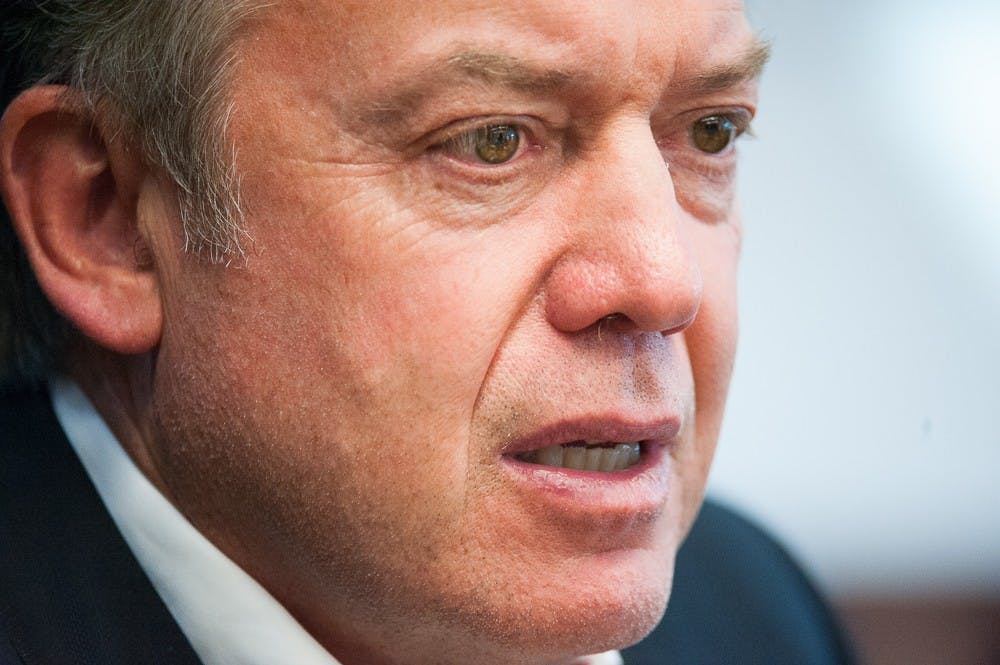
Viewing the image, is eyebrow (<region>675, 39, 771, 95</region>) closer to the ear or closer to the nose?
the nose

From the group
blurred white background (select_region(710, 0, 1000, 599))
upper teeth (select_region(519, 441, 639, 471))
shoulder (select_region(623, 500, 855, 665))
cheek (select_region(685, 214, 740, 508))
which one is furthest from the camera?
blurred white background (select_region(710, 0, 1000, 599))

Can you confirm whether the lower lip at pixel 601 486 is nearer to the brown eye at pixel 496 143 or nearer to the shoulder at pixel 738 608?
the brown eye at pixel 496 143

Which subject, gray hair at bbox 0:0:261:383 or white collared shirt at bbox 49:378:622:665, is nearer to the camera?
gray hair at bbox 0:0:261:383

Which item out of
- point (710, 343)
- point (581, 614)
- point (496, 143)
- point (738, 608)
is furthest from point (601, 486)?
point (738, 608)

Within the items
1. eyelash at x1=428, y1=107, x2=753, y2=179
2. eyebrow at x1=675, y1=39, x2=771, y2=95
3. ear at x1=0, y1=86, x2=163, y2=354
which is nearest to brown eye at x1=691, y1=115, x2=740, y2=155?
eyebrow at x1=675, y1=39, x2=771, y2=95

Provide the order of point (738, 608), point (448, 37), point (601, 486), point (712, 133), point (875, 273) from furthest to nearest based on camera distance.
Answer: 1. point (875, 273)
2. point (738, 608)
3. point (712, 133)
4. point (601, 486)
5. point (448, 37)

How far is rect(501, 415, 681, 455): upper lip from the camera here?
1547 millimetres

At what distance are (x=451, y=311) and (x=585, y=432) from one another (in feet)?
0.73

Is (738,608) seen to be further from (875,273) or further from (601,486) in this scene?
(875,273)

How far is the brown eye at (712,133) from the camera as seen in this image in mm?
1815

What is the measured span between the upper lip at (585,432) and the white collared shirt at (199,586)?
16.0 inches

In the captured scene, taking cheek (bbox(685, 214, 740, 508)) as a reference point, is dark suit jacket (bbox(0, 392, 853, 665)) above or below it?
below

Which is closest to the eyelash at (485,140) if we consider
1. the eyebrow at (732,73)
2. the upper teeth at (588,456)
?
the eyebrow at (732,73)

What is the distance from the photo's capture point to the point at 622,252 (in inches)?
61.0
